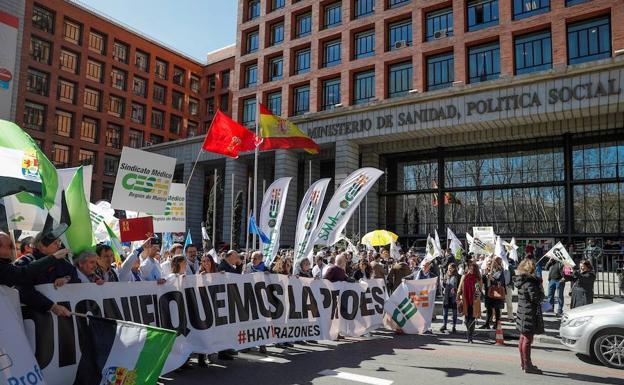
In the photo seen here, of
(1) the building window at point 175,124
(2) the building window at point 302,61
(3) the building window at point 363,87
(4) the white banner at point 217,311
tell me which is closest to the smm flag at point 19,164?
(4) the white banner at point 217,311

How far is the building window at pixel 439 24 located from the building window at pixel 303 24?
917 centimetres

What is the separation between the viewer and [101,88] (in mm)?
49938

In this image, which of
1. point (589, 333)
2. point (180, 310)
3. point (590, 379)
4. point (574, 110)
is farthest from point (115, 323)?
point (574, 110)

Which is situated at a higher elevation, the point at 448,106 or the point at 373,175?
the point at 448,106

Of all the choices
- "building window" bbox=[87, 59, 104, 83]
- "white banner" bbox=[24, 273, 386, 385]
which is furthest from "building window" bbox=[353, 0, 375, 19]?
"building window" bbox=[87, 59, 104, 83]

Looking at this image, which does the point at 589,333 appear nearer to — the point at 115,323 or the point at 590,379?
the point at 590,379

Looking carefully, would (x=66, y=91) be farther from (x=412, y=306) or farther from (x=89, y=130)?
(x=412, y=306)

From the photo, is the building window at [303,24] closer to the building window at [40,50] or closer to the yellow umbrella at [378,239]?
the yellow umbrella at [378,239]

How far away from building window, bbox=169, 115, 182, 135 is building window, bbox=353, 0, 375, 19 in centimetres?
3041

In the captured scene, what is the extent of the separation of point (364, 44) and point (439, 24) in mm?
5218

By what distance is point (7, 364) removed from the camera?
463 cm

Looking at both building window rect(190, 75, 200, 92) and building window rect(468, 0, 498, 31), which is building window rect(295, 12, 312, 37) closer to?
building window rect(468, 0, 498, 31)

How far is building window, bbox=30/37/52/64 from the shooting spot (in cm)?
4466

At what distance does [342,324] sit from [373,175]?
330 cm
